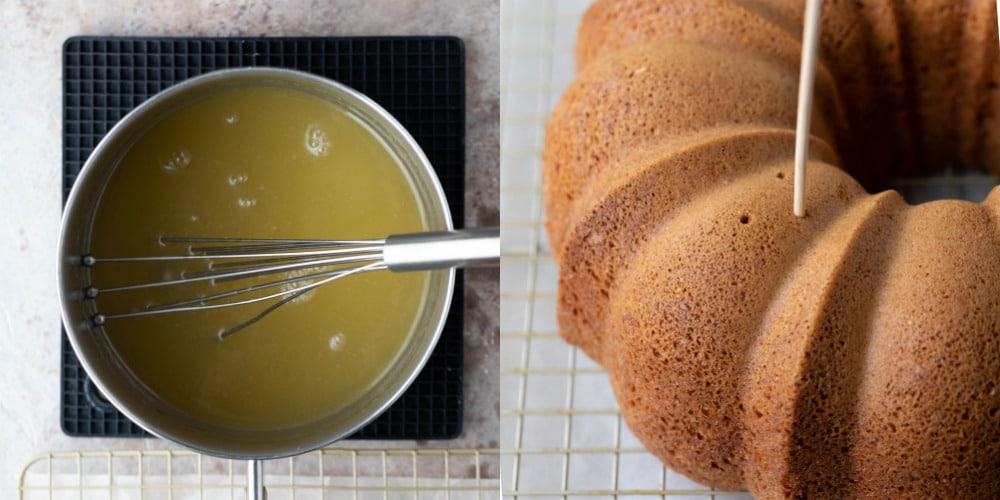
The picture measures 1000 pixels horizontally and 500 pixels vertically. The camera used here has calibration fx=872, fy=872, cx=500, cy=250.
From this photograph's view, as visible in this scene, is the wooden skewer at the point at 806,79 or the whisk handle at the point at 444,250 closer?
the wooden skewer at the point at 806,79

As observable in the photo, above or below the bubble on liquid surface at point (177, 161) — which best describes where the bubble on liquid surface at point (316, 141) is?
above

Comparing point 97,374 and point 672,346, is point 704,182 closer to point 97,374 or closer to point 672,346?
point 672,346

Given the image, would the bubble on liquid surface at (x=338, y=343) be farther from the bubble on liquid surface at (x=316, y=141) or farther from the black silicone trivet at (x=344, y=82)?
the bubble on liquid surface at (x=316, y=141)

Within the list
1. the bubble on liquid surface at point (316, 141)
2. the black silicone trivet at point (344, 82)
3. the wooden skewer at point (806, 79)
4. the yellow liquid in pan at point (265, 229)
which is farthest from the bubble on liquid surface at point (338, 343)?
the wooden skewer at point (806, 79)

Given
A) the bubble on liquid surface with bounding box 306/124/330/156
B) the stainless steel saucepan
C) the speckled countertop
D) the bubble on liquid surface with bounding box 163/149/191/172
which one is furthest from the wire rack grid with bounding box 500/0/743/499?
the bubble on liquid surface with bounding box 163/149/191/172

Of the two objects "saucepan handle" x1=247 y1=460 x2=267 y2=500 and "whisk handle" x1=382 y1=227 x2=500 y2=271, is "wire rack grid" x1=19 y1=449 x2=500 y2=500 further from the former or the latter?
"whisk handle" x1=382 y1=227 x2=500 y2=271

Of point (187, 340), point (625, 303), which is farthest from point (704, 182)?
point (187, 340)
